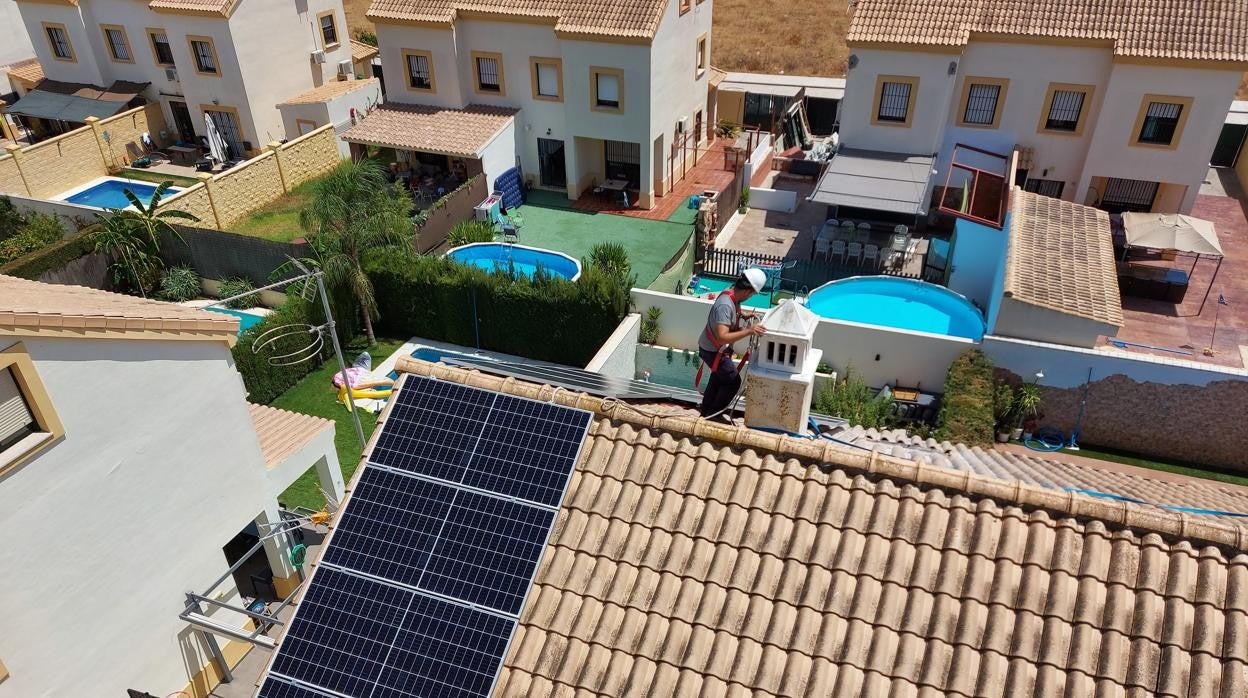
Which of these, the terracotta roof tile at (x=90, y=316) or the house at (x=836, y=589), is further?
the terracotta roof tile at (x=90, y=316)

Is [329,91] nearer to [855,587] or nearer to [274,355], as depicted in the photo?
[274,355]

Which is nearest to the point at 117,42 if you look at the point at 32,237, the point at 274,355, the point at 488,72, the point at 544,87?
the point at 32,237

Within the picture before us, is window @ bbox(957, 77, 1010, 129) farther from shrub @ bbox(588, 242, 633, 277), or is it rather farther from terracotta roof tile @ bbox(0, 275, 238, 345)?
terracotta roof tile @ bbox(0, 275, 238, 345)

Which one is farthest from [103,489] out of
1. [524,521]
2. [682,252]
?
[682,252]

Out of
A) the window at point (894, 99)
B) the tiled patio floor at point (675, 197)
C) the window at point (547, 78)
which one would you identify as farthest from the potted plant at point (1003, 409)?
the window at point (547, 78)

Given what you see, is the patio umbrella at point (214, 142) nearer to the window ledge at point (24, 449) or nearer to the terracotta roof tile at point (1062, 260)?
the window ledge at point (24, 449)
